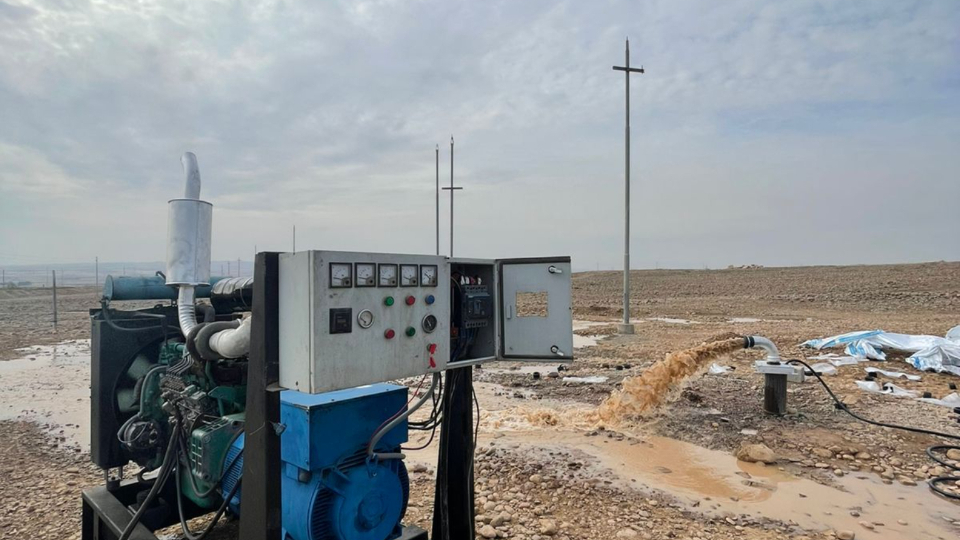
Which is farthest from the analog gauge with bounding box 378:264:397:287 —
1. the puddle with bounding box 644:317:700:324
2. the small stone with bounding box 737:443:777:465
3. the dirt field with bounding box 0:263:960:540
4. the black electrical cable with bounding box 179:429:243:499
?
the puddle with bounding box 644:317:700:324

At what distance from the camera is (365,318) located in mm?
2410

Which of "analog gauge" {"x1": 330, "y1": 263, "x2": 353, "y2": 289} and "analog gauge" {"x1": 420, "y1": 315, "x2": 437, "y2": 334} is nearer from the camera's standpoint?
"analog gauge" {"x1": 330, "y1": 263, "x2": 353, "y2": 289}

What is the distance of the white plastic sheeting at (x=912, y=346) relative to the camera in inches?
320

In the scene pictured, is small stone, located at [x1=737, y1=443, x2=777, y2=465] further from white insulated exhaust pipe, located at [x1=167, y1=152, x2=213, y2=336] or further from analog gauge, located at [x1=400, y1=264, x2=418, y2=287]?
Result: white insulated exhaust pipe, located at [x1=167, y1=152, x2=213, y2=336]

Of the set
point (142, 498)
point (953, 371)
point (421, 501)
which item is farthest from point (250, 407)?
point (953, 371)

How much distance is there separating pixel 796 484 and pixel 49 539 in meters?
5.46

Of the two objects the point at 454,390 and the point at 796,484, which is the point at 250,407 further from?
the point at 796,484

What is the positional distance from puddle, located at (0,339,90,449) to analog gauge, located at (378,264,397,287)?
505cm

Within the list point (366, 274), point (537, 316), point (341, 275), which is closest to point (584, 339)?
point (537, 316)

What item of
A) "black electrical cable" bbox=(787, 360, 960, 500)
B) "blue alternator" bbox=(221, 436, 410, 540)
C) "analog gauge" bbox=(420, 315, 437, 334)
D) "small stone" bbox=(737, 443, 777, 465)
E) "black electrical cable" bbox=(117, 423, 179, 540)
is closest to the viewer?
"analog gauge" bbox=(420, 315, 437, 334)

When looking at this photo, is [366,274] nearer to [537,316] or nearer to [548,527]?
[537,316]

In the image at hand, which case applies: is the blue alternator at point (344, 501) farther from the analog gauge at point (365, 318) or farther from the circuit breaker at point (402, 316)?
the analog gauge at point (365, 318)

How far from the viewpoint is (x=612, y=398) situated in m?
6.93

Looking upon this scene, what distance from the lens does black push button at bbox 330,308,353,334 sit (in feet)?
7.48
